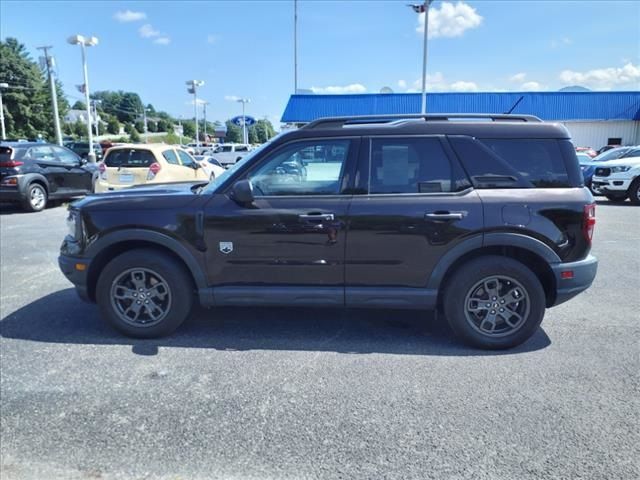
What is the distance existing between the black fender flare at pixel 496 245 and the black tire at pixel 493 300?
0.47 feet

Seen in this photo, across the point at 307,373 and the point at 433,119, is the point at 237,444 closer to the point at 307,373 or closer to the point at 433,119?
the point at 307,373

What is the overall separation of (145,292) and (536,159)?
3.46 m

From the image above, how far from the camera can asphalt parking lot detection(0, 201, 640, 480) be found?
2.44m

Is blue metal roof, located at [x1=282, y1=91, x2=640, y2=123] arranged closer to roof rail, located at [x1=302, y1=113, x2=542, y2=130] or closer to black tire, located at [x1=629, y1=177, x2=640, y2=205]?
black tire, located at [x1=629, y1=177, x2=640, y2=205]

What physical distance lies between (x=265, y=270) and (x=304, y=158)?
995 mm

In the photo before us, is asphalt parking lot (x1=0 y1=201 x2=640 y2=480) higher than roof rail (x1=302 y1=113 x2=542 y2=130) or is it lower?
lower

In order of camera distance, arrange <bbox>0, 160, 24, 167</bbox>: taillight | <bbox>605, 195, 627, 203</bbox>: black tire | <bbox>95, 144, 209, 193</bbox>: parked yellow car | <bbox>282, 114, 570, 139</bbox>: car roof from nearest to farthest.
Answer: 1. <bbox>282, 114, 570, 139</bbox>: car roof
2. <bbox>0, 160, 24, 167</bbox>: taillight
3. <bbox>95, 144, 209, 193</bbox>: parked yellow car
4. <bbox>605, 195, 627, 203</bbox>: black tire

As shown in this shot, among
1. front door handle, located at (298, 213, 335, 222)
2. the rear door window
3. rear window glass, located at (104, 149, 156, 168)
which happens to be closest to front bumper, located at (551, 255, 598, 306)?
the rear door window

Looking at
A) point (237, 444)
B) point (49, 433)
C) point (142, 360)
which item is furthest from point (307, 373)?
point (49, 433)

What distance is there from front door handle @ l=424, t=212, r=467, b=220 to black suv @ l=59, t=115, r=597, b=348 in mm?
15

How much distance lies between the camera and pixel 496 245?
3648mm

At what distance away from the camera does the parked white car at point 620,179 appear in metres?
12.8

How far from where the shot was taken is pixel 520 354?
12.1 ft

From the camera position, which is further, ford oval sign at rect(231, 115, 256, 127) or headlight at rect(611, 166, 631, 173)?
ford oval sign at rect(231, 115, 256, 127)
